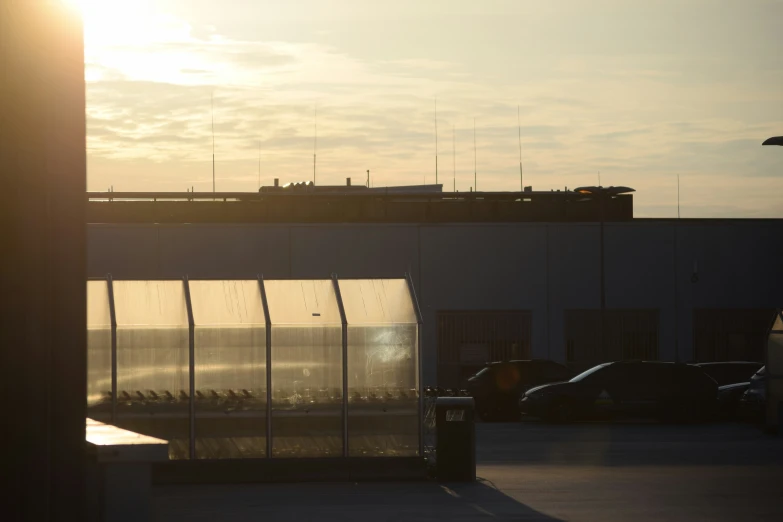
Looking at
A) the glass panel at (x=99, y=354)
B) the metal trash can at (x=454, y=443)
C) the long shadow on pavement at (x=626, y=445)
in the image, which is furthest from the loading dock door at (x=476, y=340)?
the metal trash can at (x=454, y=443)

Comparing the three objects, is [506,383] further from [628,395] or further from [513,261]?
[513,261]

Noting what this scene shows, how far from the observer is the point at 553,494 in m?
16.4

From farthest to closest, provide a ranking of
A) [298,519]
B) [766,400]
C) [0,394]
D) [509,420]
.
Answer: [509,420], [766,400], [298,519], [0,394]

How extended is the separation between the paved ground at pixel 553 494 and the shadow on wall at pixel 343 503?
13mm

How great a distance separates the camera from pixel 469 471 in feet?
58.4

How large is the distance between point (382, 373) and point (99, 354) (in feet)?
14.7

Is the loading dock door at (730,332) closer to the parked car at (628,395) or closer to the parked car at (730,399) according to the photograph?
the parked car at (730,399)

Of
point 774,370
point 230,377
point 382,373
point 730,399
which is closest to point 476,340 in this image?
point 730,399

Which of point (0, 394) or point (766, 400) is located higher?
point (0, 394)

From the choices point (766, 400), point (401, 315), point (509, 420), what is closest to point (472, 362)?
point (509, 420)

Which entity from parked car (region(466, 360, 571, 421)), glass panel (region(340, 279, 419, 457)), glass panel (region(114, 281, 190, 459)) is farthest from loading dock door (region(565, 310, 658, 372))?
glass panel (region(114, 281, 190, 459))

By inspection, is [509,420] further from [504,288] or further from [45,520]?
[45,520]

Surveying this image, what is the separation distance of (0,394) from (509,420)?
27.9m

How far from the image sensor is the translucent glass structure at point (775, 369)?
1107 inches
